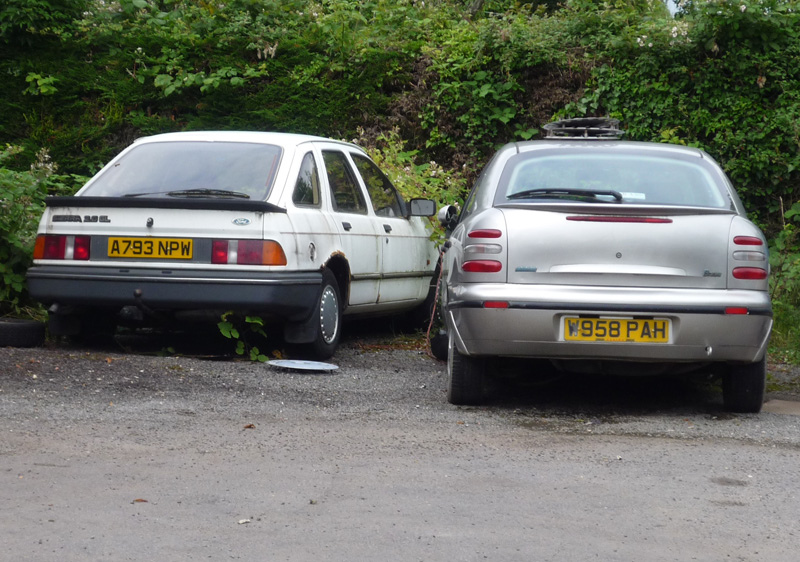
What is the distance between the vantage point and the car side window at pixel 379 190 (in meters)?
8.95

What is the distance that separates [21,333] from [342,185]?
2560mm

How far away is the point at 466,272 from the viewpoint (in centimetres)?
591

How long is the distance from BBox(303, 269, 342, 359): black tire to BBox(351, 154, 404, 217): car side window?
1271 millimetres

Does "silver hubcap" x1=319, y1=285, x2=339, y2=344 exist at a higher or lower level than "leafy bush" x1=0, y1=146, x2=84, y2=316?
lower

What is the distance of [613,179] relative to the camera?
6242 millimetres

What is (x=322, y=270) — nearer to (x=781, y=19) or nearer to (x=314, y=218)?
(x=314, y=218)

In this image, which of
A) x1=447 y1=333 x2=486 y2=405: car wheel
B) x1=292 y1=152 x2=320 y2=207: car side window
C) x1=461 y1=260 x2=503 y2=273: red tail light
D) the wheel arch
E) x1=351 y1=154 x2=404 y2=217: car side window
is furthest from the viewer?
x1=351 y1=154 x2=404 y2=217: car side window

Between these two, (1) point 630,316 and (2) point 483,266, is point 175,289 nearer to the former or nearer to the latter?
(2) point 483,266

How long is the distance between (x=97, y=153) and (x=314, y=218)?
22.5 ft

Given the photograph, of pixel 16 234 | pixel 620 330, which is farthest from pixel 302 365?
pixel 16 234

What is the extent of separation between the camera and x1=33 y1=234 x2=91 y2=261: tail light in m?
7.15

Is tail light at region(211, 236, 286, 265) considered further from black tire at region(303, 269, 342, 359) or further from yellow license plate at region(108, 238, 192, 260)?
black tire at region(303, 269, 342, 359)

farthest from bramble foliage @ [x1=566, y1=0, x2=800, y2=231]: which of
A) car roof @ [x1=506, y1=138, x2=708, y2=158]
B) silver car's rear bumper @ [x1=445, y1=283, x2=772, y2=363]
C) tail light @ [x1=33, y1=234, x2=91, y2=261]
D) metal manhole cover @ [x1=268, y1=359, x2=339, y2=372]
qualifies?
tail light @ [x1=33, y1=234, x2=91, y2=261]

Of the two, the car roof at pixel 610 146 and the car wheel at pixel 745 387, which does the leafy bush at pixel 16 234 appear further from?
the car wheel at pixel 745 387
